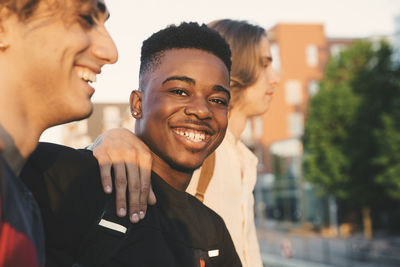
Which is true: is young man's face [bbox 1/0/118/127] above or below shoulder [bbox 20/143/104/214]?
above

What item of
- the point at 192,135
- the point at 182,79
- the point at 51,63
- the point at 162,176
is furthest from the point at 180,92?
the point at 51,63

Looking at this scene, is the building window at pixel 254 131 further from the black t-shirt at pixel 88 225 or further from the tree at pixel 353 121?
the black t-shirt at pixel 88 225

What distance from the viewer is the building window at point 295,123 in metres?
38.1

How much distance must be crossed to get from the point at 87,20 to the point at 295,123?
38.0 meters

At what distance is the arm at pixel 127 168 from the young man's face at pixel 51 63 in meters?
0.43

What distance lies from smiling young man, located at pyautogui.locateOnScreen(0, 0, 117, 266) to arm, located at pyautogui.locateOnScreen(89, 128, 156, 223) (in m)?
0.42

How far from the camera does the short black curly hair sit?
2.03m

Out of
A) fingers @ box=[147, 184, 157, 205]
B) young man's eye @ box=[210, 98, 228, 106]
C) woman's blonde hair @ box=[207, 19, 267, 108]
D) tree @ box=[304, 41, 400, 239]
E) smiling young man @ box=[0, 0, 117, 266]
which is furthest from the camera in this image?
tree @ box=[304, 41, 400, 239]

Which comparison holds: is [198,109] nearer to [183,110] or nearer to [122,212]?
[183,110]

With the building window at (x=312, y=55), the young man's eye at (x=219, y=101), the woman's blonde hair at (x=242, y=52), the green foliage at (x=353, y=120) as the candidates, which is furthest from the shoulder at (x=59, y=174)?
the building window at (x=312, y=55)

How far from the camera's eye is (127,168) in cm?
167

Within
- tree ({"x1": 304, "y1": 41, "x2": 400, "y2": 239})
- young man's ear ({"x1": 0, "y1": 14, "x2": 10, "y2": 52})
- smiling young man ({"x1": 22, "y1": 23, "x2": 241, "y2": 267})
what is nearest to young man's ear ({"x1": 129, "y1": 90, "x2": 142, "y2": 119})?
smiling young man ({"x1": 22, "y1": 23, "x2": 241, "y2": 267})

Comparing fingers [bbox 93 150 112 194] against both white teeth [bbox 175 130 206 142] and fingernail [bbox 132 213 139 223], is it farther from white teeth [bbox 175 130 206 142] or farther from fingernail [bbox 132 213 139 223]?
white teeth [bbox 175 130 206 142]

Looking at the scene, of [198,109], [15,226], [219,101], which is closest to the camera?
[15,226]
